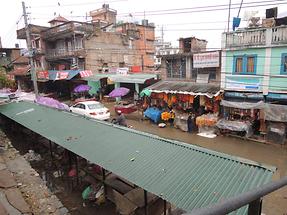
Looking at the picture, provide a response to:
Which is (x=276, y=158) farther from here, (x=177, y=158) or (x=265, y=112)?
(x=177, y=158)

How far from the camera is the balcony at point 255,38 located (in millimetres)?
14406

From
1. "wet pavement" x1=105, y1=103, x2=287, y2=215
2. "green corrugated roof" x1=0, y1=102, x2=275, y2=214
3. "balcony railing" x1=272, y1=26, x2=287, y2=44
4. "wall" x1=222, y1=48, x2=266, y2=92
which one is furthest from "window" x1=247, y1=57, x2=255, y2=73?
"green corrugated roof" x1=0, y1=102, x2=275, y2=214

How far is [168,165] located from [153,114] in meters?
14.2

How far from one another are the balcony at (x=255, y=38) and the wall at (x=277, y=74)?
1.64ft

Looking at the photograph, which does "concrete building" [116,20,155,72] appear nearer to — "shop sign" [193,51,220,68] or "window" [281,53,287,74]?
"shop sign" [193,51,220,68]

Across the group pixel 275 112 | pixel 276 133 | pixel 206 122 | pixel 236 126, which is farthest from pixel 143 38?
pixel 276 133

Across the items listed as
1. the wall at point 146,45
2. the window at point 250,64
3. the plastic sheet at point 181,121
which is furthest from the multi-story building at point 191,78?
the wall at point 146,45

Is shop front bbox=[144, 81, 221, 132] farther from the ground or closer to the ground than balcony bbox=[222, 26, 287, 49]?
closer to the ground

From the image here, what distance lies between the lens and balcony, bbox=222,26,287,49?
1441cm

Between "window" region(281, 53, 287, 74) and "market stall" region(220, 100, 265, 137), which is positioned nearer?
"window" region(281, 53, 287, 74)

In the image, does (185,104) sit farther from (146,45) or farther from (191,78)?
(146,45)

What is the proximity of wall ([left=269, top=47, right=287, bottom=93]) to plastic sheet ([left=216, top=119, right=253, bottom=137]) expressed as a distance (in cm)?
287

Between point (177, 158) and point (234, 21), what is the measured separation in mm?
13540

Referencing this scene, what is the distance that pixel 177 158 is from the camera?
682cm
